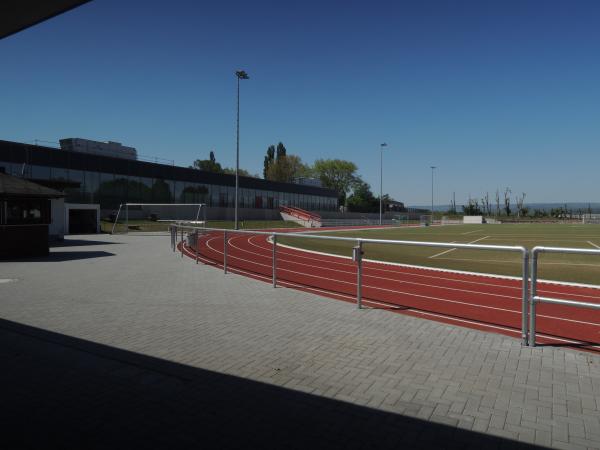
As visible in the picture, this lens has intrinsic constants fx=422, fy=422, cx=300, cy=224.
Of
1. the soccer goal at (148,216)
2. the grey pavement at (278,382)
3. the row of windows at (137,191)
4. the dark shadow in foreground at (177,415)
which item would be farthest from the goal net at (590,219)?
the dark shadow in foreground at (177,415)

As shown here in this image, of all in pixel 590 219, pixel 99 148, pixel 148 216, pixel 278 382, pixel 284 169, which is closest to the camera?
pixel 278 382

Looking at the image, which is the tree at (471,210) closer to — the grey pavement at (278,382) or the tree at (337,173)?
the tree at (337,173)

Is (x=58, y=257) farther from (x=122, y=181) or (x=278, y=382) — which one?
(x=122, y=181)

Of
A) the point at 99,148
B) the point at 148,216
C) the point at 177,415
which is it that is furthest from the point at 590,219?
the point at 177,415

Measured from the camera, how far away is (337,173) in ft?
379

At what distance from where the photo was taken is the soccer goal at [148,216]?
3906cm

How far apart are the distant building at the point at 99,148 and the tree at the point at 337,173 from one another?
67.4 metres

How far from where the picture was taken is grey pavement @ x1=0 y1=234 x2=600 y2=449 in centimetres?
329

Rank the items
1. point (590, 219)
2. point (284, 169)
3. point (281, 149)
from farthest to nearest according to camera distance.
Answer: point (281, 149), point (284, 169), point (590, 219)

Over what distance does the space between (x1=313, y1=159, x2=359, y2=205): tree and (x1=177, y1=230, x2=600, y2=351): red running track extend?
101 meters

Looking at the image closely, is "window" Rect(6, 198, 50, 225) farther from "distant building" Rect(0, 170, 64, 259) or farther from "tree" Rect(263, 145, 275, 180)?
"tree" Rect(263, 145, 275, 180)

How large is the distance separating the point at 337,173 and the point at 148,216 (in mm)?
74318

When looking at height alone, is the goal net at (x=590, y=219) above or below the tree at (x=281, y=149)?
below

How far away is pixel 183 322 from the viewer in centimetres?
672
